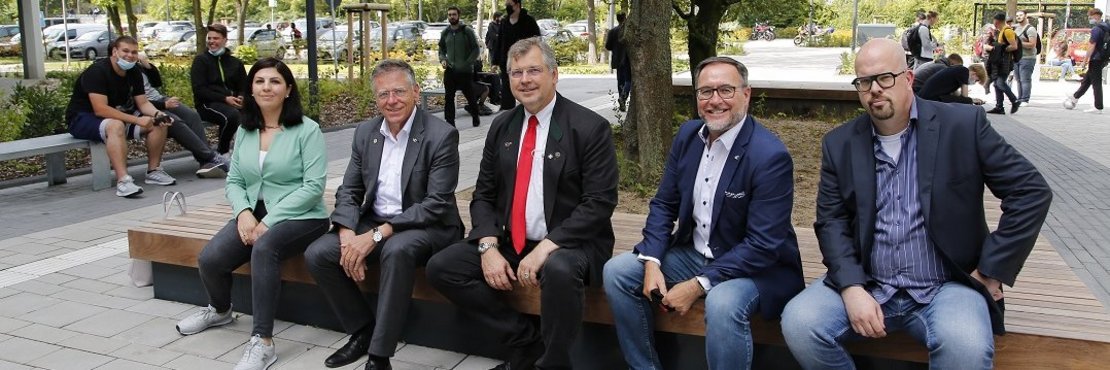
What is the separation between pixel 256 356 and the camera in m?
4.35

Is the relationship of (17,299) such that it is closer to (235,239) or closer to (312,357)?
(235,239)

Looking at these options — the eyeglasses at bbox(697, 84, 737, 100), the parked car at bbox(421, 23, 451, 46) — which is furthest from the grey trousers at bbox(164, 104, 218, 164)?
the parked car at bbox(421, 23, 451, 46)

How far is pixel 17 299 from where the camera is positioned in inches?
215

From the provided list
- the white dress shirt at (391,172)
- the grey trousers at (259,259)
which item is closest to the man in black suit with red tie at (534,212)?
the white dress shirt at (391,172)

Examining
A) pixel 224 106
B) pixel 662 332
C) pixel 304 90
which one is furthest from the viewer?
pixel 304 90

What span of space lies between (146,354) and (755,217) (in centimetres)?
289

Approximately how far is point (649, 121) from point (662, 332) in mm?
4445

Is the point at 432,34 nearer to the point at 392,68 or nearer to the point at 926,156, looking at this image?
the point at 392,68

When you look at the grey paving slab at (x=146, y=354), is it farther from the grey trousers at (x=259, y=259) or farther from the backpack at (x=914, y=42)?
the backpack at (x=914, y=42)

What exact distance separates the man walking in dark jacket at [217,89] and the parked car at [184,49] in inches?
1049

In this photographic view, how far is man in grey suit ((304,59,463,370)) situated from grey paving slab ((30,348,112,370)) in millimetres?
1086

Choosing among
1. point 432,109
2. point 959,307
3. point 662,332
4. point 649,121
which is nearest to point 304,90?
point 432,109

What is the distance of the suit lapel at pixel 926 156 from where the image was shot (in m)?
3.31

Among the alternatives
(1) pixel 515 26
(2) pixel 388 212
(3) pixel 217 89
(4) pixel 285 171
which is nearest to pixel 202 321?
(4) pixel 285 171
